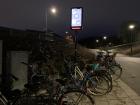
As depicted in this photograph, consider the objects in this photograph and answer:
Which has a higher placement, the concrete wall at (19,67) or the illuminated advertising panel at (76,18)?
the illuminated advertising panel at (76,18)

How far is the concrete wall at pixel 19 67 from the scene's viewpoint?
7414mm

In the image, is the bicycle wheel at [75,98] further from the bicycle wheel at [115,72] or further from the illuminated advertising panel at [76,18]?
the bicycle wheel at [115,72]

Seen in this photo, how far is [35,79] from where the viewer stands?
6.52m

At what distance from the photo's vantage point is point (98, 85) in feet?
26.1

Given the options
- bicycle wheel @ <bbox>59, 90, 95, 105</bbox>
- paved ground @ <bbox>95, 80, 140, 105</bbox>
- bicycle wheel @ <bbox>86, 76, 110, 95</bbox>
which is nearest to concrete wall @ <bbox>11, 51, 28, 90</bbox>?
bicycle wheel @ <bbox>86, 76, 110, 95</bbox>

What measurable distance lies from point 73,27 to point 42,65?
325cm

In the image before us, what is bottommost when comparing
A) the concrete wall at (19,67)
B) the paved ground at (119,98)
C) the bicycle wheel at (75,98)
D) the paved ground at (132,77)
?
the paved ground at (119,98)

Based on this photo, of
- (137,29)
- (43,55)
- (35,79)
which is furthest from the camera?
(137,29)

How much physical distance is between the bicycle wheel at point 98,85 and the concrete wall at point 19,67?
6.14 ft

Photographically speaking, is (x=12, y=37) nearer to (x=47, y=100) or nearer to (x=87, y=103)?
(x=47, y=100)

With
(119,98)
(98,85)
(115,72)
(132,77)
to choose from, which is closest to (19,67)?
(98,85)

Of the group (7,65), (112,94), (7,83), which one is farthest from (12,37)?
(112,94)

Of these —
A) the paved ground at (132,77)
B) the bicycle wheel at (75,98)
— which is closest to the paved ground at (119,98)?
the paved ground at (132,77)

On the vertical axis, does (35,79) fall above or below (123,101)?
above
